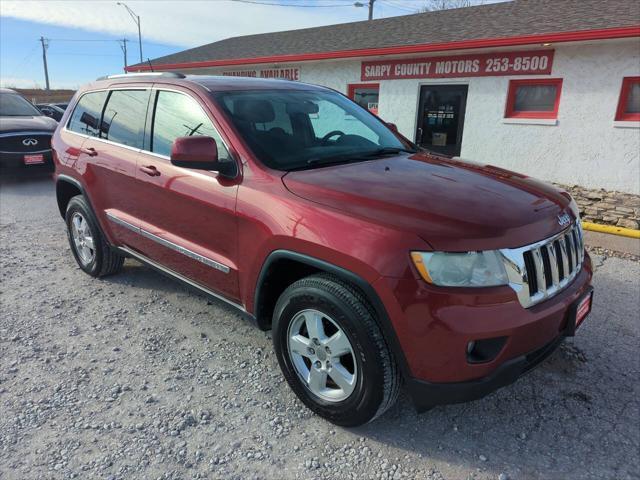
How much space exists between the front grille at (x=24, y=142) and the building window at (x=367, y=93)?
Answer: 669cm

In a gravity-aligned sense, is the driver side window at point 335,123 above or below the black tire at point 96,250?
above

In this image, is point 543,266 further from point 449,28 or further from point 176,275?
point 449,28

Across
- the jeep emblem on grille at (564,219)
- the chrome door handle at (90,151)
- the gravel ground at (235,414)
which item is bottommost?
the gravel ground at (235,414)

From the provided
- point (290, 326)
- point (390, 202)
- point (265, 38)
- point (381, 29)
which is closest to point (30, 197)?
point (290, 326)

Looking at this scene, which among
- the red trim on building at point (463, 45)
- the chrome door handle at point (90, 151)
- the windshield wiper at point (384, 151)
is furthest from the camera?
the red trim on building at point (463, 45)

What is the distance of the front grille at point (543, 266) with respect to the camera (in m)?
2.14

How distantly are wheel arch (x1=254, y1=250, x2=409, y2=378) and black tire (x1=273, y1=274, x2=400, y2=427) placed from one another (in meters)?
0.05

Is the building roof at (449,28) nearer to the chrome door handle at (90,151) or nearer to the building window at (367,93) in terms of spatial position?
the building window at (367,93)

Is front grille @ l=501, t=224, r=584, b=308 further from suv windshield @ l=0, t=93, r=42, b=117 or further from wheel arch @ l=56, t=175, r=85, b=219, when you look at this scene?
suv windshield @ l=0, t=93, r=42, b=117

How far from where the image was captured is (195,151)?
269 centimetres

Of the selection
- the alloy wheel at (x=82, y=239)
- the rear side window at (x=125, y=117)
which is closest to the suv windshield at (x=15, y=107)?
the alloy wheel at (x=82, y=239)

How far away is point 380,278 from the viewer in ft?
6.96

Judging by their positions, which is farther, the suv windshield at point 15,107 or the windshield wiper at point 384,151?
the suv windshield at point 15,107

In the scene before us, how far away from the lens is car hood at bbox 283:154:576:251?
2125mm
